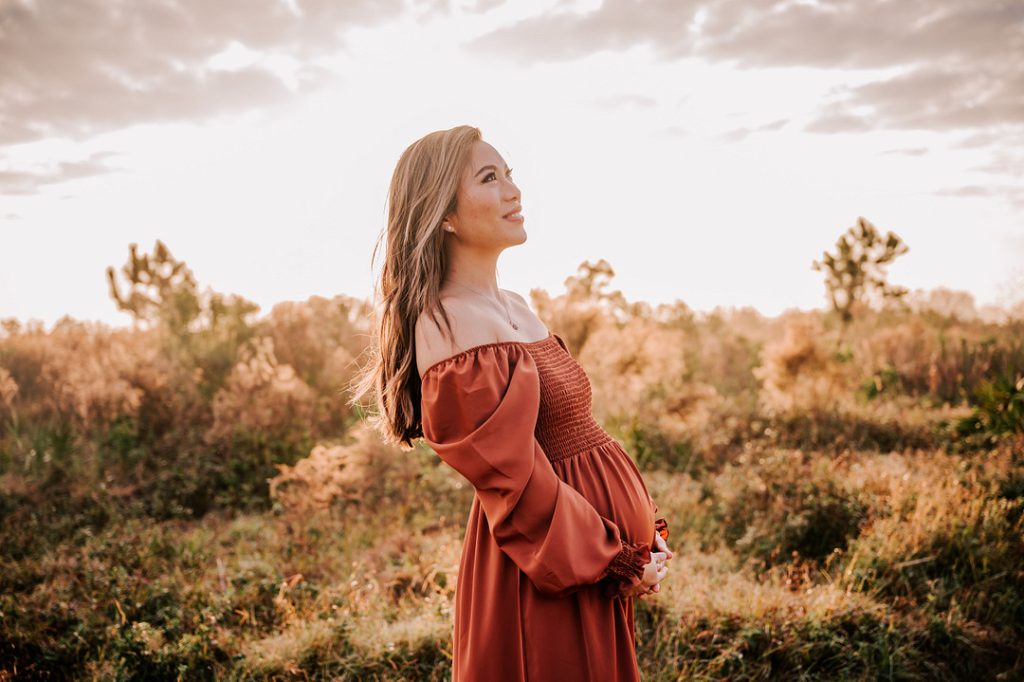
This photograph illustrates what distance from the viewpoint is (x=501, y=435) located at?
1.83 m

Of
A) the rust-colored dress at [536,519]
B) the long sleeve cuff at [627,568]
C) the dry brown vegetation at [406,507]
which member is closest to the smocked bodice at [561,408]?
the rust-colored dress at [536,519]

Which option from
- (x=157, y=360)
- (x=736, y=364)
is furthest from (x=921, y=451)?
(x=157, y=360)

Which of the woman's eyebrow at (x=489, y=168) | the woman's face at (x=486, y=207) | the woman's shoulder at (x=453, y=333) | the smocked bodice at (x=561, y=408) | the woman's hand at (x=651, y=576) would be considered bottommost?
the woman's hand at (x=651, y=576)

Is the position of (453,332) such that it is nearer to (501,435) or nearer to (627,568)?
(501,435)

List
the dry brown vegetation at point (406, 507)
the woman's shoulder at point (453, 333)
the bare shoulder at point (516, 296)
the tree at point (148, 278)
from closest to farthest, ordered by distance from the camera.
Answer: the woman's shoulder at point (453, 333) < the bare shoulder at point (516, 296) < the dry brown vegetation at point (406, 507) < the tree at point (148, 278)

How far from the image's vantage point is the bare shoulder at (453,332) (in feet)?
6.44

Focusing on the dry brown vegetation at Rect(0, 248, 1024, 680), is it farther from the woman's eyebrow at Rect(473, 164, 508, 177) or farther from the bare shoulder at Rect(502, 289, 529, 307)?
the woman's eyebrow at Rect(473, 164, 508, 177)

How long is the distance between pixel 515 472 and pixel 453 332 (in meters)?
0.46

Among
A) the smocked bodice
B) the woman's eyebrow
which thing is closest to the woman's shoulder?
the smocked bodice

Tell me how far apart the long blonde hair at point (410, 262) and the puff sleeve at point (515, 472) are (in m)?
0.26

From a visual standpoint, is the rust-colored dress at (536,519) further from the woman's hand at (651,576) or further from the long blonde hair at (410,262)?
the long blonde hair at (410,262)

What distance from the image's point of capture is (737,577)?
4574 millimetres

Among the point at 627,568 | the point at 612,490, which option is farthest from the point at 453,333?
the point at 627,568

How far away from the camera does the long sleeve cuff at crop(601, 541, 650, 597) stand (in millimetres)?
1967
